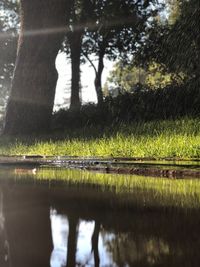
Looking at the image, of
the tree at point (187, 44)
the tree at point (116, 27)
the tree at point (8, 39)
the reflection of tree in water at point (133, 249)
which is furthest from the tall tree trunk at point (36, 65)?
the tree at point (8, 39)

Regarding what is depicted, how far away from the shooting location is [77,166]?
7.24 metres

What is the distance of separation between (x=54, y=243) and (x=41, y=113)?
12056 millimetres

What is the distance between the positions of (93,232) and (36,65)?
469 inches

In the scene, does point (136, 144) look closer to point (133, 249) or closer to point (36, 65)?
point (133, 249)

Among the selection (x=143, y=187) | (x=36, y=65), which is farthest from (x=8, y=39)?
(x=143, y=187)

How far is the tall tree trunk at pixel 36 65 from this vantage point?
14352 millimetres

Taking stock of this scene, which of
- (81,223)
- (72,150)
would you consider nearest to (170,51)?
(72,150)

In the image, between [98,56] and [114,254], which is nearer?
[114,254]

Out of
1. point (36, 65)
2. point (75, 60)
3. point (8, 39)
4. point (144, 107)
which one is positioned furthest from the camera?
point (8, 39)

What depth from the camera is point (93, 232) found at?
121 inches

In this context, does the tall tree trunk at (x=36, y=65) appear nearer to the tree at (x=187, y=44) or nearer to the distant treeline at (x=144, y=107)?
→ the distant treeline at (x=144, y=107)

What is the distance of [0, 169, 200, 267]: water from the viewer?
249 cm

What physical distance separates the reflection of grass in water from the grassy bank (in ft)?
5.24

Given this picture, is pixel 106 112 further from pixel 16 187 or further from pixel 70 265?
pixel 70 265
